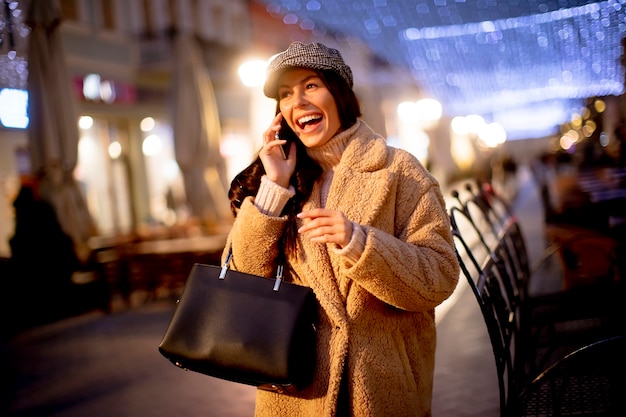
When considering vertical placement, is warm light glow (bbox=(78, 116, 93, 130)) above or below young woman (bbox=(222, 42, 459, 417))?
above

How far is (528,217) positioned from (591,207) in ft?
33.4

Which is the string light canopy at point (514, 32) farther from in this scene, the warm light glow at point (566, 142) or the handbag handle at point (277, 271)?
the warm light glow at point (566, 142)

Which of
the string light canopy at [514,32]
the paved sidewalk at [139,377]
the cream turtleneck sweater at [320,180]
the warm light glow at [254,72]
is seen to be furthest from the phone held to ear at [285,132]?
the warm light glow at [254,72]

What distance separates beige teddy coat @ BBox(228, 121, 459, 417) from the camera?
1791mm

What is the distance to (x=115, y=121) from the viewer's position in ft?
52.4

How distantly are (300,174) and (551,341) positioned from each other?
187cm

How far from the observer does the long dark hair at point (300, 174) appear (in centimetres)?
201

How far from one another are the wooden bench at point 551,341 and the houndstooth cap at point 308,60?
780 millimetres

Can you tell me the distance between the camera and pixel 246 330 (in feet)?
6.07

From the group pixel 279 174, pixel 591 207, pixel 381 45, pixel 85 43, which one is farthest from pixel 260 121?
pixel 381 45

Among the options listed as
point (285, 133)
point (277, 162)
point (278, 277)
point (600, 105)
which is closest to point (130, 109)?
point (600, 105)

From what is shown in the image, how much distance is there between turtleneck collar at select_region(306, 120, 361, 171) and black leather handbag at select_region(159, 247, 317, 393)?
1.30 ft

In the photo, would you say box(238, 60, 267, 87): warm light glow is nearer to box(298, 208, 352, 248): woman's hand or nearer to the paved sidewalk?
the paved sidewalk

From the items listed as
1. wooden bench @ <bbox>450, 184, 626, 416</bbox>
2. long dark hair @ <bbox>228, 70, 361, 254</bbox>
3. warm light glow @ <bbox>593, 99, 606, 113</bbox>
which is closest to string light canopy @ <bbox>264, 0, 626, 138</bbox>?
warm light glow @ <bbox>593, 99, 606, 113</bbox>
